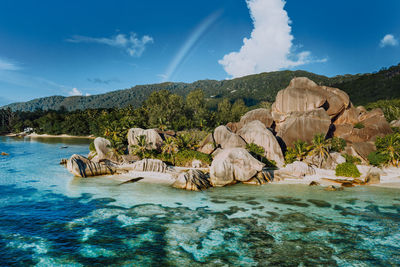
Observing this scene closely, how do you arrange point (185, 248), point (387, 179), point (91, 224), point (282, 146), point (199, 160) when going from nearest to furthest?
point (185, 248)
point (91, 224)
point (387, 179)
point (199, 160)
point (282, 146)

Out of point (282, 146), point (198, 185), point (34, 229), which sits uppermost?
point (282, 146)

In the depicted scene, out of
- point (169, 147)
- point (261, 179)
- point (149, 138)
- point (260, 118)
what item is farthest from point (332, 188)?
point (149, 138)

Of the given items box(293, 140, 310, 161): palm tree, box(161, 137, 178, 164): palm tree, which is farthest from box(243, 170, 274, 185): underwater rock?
box(161, 137, 178, 164): palm tree

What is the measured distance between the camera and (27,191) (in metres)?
27.1

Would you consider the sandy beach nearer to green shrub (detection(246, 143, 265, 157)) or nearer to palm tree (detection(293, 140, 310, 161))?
palm tree (detection(293, 140, 310, 161))

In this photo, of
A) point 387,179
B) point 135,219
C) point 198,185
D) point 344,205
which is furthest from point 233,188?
point 387,179

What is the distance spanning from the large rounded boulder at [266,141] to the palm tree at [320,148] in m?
5.61

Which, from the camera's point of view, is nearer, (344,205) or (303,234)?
(303,234)

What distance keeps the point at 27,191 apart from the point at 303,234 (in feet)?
98.1

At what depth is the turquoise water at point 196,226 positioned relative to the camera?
14.1m

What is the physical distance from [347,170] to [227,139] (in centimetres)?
2004

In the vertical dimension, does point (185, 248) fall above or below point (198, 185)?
below

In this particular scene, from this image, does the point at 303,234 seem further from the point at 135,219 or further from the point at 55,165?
the point at 55,165

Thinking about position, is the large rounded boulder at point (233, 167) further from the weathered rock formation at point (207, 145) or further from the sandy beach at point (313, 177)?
the weathered rock formation at point (207, 145)
